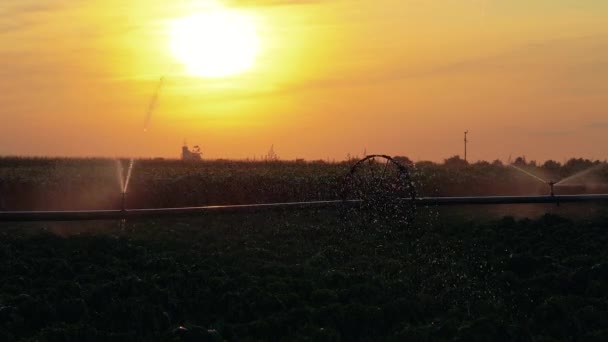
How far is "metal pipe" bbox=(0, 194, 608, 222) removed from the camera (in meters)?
15.1

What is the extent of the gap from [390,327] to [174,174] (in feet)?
41.5

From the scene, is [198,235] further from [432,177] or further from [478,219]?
[432,177]

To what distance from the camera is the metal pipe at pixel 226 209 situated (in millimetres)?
15062

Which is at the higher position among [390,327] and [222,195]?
[222,195]

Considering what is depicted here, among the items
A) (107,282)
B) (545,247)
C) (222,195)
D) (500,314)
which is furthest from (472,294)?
(222,195)

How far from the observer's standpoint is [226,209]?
1606cm

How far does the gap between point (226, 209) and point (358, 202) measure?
2622mm

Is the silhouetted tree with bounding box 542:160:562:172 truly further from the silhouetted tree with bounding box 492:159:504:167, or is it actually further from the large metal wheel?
the large metal wheel

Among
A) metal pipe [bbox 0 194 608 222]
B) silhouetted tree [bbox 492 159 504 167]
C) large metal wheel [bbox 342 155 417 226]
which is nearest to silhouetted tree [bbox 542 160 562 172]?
silhouetted tree [bbox 492 159 504 167]

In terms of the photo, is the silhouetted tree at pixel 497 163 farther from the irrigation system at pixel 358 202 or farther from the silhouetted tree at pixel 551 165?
the irrigation system at pixel 358 202

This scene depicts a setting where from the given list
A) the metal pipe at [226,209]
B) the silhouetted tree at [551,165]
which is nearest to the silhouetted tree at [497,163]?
the silhouetted tree at [551,165]

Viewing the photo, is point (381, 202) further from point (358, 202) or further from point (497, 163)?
point (497, 163)

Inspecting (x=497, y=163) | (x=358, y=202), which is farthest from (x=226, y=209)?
(x=497, y=163)

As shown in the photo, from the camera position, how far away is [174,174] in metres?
22.0
